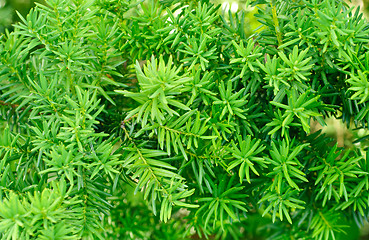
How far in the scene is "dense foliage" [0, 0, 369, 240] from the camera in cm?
39

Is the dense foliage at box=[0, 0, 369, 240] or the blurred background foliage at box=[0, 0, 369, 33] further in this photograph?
the blurred background foliage at box=[0, 0, 369, 33]

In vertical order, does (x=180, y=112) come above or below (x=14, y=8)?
below

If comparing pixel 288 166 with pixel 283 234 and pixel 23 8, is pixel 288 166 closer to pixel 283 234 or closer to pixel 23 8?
pixel 283 234

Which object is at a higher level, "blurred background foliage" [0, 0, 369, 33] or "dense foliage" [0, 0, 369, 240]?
"blurred background foliage" [0, 0, 369, 33]

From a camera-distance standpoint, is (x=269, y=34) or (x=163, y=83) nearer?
(x=163, y=83)

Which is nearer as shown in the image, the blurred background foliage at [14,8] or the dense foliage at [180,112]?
the dense foliage at [180,112]

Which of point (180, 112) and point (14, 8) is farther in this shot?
point (14, 8)

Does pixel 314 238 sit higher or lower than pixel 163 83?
lower

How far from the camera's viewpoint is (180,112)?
18.6 inches

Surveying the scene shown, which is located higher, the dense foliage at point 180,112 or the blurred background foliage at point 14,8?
the blurred background foliage at point 14,8

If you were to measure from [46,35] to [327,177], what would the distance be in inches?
17.3

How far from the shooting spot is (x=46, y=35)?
16.4 inches

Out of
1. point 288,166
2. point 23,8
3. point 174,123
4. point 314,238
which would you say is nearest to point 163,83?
point 174,123

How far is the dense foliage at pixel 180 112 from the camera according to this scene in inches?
15.4
